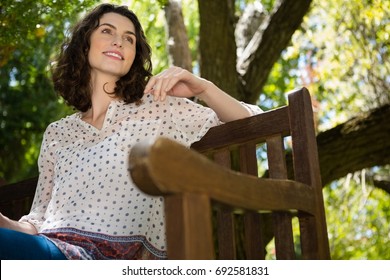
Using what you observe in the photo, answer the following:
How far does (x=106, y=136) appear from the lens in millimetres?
1908

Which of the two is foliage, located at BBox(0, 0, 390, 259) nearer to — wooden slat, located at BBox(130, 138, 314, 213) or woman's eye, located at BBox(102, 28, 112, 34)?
woman's eye, located at BBox(102, 28, 112, 34)

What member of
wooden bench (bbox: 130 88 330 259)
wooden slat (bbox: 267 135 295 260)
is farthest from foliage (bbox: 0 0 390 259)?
wooden slat (bbox: 267 135 295 260)

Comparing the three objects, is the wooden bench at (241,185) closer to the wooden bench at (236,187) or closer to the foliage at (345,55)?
the wooden bench at (236,187)

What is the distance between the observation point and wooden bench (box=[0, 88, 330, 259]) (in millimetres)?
865

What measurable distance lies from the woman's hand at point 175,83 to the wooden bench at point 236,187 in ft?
0.46

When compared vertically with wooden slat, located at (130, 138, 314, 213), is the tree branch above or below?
above

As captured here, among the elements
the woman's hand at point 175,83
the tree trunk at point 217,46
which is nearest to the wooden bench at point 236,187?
the woman's hand at point 175,83

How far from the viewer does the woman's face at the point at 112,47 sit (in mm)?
2000

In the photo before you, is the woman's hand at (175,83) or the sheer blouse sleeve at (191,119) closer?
the woman's hand at (175,83)

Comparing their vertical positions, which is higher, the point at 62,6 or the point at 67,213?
the point at 62,6

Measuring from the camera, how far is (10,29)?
2.47 metres
